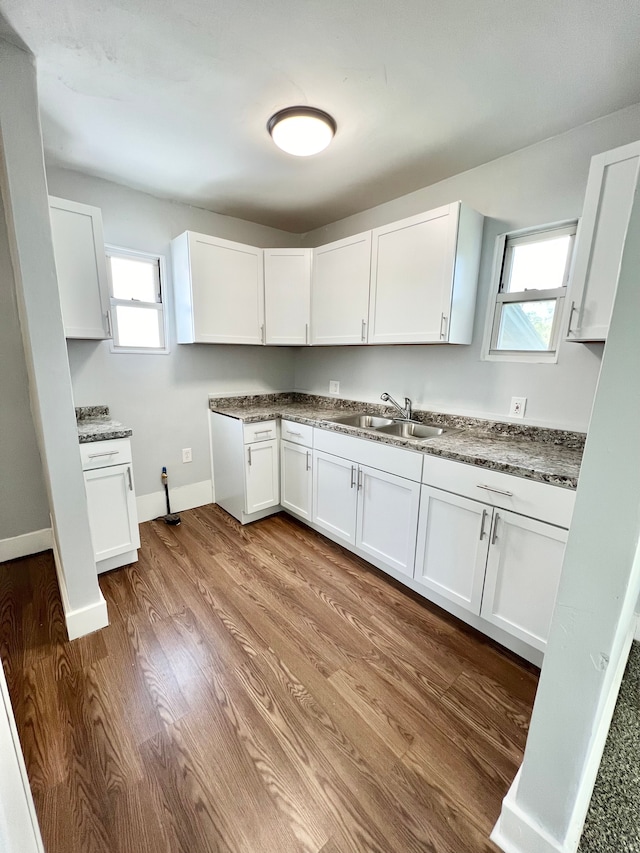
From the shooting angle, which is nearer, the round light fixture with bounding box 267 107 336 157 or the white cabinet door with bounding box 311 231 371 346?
the round light fixture with bounding box 267 107 336 157

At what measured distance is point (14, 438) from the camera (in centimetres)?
226

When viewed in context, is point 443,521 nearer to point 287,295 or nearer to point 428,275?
point 428,275

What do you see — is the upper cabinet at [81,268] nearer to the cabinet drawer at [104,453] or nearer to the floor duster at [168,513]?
the cabinet drawer at [104,453]

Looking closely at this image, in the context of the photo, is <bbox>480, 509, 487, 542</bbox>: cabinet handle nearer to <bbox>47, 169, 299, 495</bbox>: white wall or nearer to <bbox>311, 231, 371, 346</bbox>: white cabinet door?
<bbox>311, 231, 371, 346</bbox>: white cabinet door

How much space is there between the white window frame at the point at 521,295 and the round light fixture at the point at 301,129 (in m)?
1.13

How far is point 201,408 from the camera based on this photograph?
9.86 ft

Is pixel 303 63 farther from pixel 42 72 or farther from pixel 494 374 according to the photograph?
pixel 494 374

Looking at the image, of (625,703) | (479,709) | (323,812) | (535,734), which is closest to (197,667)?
(323,812)

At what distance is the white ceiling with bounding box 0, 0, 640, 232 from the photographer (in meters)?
1.16

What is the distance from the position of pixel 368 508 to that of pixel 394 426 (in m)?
0.70

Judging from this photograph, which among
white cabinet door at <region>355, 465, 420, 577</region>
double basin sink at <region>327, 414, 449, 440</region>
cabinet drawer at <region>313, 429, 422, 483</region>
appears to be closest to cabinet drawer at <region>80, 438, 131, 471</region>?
cabinet drawer at <region>313, 429, 422, 483</region>

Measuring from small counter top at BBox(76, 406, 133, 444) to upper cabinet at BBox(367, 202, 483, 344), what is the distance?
178cm

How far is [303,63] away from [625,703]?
2.88 meters

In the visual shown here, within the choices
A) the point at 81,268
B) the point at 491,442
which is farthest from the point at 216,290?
the point at 491,442
